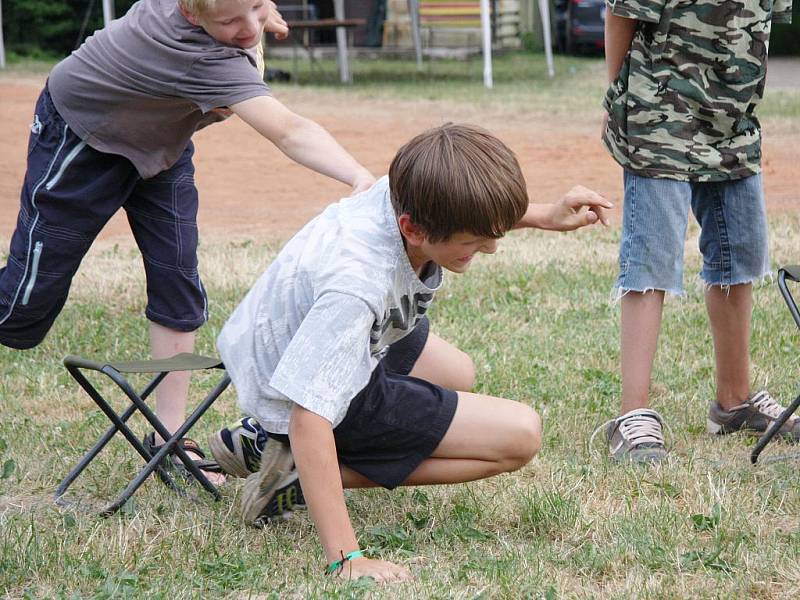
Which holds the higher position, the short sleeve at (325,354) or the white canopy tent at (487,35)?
the short sleeve at (325,354)

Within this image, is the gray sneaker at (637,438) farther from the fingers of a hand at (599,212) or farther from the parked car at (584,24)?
the parked car at (584,24)

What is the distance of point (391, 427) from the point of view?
9.70ft

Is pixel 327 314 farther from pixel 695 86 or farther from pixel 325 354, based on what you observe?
pixel 695 86

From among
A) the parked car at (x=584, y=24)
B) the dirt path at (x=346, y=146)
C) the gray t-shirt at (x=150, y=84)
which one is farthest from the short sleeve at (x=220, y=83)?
the parked car at (x=584, y=24)

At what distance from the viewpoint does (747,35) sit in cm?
352

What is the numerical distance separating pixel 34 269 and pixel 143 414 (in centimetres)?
60

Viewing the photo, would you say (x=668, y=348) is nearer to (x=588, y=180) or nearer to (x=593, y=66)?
(x=588, y=180)

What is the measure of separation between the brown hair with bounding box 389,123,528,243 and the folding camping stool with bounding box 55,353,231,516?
2.77ft

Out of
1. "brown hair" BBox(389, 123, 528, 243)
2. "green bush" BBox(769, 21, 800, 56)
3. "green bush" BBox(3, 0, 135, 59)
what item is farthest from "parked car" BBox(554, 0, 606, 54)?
"brown hair" BBox(389, 123, 528, 243)

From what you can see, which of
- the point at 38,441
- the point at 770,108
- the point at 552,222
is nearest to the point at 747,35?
the point at 552,222

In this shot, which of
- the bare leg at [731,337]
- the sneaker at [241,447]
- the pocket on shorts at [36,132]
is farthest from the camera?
the bare leg at [731,337]

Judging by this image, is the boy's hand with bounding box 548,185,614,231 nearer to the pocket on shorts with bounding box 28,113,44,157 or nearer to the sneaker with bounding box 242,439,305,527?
the sneaker with bounding box 242,439,305,527

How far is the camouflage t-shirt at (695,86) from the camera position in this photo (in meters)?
3.51

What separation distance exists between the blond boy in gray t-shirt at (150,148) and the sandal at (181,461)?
11 mm
